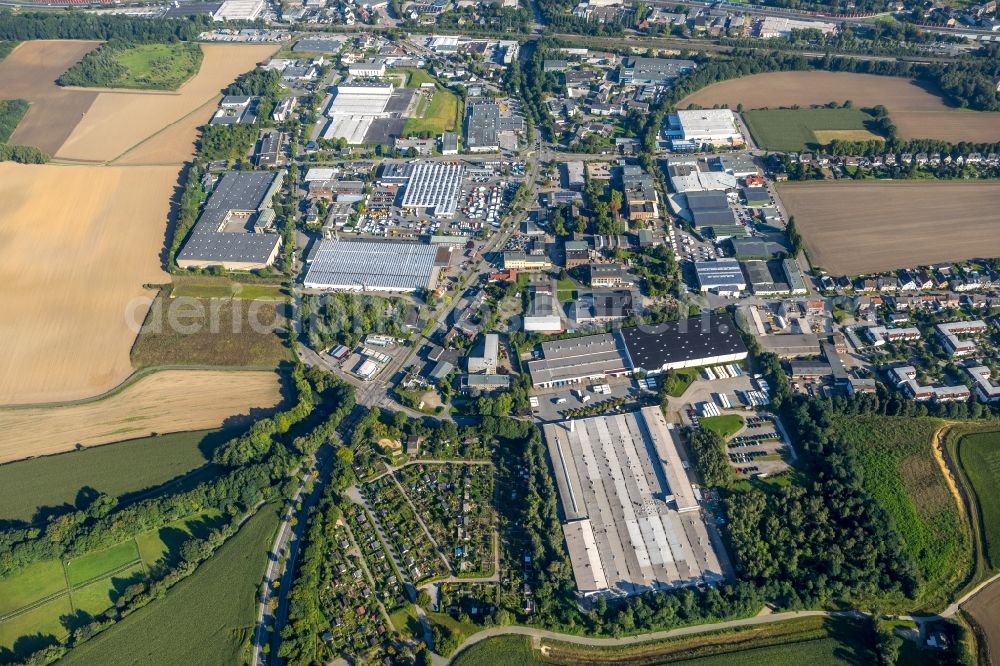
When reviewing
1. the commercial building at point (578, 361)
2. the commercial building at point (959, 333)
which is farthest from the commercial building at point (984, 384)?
the commercial building at point (578, 361)

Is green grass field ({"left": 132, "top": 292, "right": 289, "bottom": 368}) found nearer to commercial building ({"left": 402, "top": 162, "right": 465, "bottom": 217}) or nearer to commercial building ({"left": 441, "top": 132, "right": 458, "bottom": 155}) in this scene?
commercial building ({"left": 402, "top": 162, "right": 465, "bottom": 217})

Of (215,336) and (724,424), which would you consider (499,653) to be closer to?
(724,424)

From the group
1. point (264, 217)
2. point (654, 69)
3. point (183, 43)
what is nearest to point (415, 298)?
point (264, 217)

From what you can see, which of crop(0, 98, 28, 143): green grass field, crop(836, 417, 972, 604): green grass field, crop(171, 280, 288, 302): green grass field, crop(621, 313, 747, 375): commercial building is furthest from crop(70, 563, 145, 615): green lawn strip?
crop(0, 98, 28, 143): green grass field

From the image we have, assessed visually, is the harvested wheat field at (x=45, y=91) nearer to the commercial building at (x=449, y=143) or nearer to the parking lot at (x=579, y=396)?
the commercial building at (x=449, y=143)

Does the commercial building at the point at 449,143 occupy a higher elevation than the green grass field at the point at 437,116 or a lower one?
lower

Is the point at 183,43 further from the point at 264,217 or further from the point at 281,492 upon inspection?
the point at 281,492
